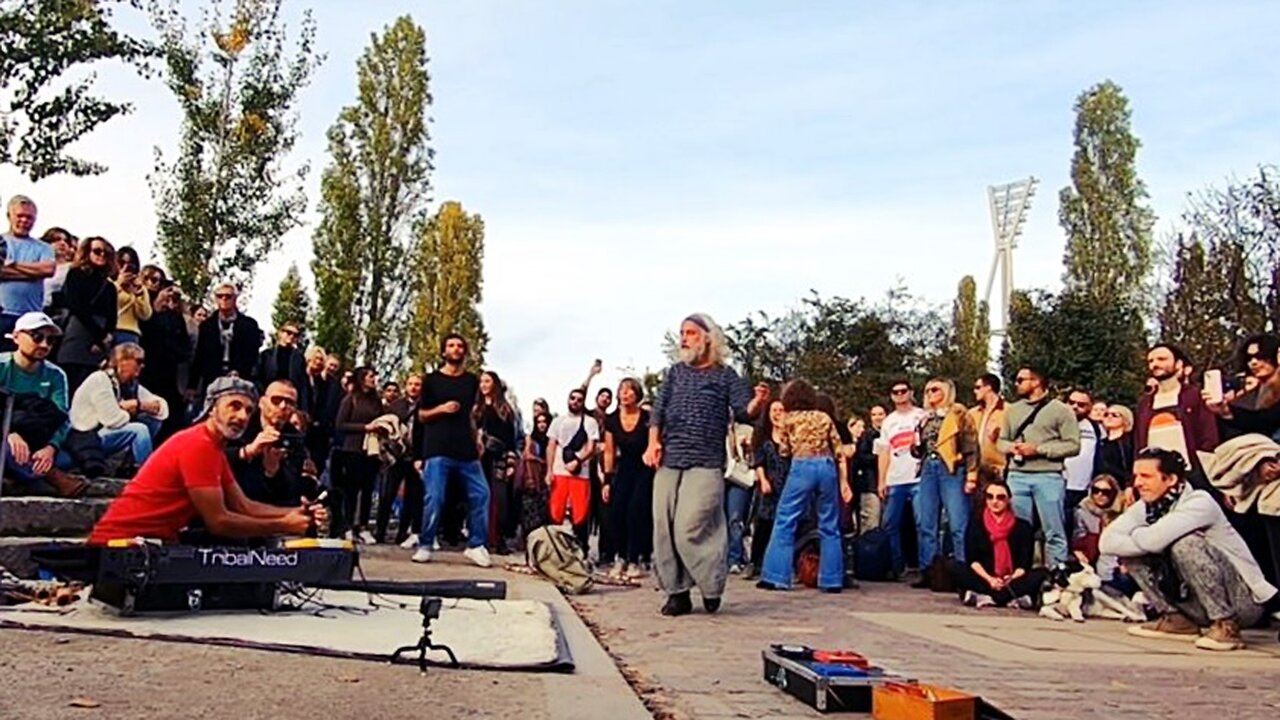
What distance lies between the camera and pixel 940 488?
1183 cm

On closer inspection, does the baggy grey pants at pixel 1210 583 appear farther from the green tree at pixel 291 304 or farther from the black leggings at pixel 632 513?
the green tree at pixel 291 304

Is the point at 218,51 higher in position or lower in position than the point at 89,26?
higher

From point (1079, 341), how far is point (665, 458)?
30286 millimetres

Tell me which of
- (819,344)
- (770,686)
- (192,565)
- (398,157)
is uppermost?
(398,157)

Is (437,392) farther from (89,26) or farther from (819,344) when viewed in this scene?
(819,344)

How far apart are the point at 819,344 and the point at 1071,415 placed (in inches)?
1340

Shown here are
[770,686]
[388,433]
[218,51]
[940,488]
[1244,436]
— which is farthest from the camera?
[218,51]

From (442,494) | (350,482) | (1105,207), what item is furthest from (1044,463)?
(1105,207)

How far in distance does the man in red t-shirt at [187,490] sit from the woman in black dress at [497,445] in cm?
714

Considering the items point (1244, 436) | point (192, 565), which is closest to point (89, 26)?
point (192, 565)

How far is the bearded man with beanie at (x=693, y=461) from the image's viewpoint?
8484 millimetres

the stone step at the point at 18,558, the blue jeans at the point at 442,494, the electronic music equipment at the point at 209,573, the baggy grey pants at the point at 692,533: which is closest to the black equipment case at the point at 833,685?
the electronic music equipment at the point at 209,573

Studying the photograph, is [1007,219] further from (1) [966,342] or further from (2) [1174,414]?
(2) [1174,414]

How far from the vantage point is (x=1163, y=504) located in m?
8.31
